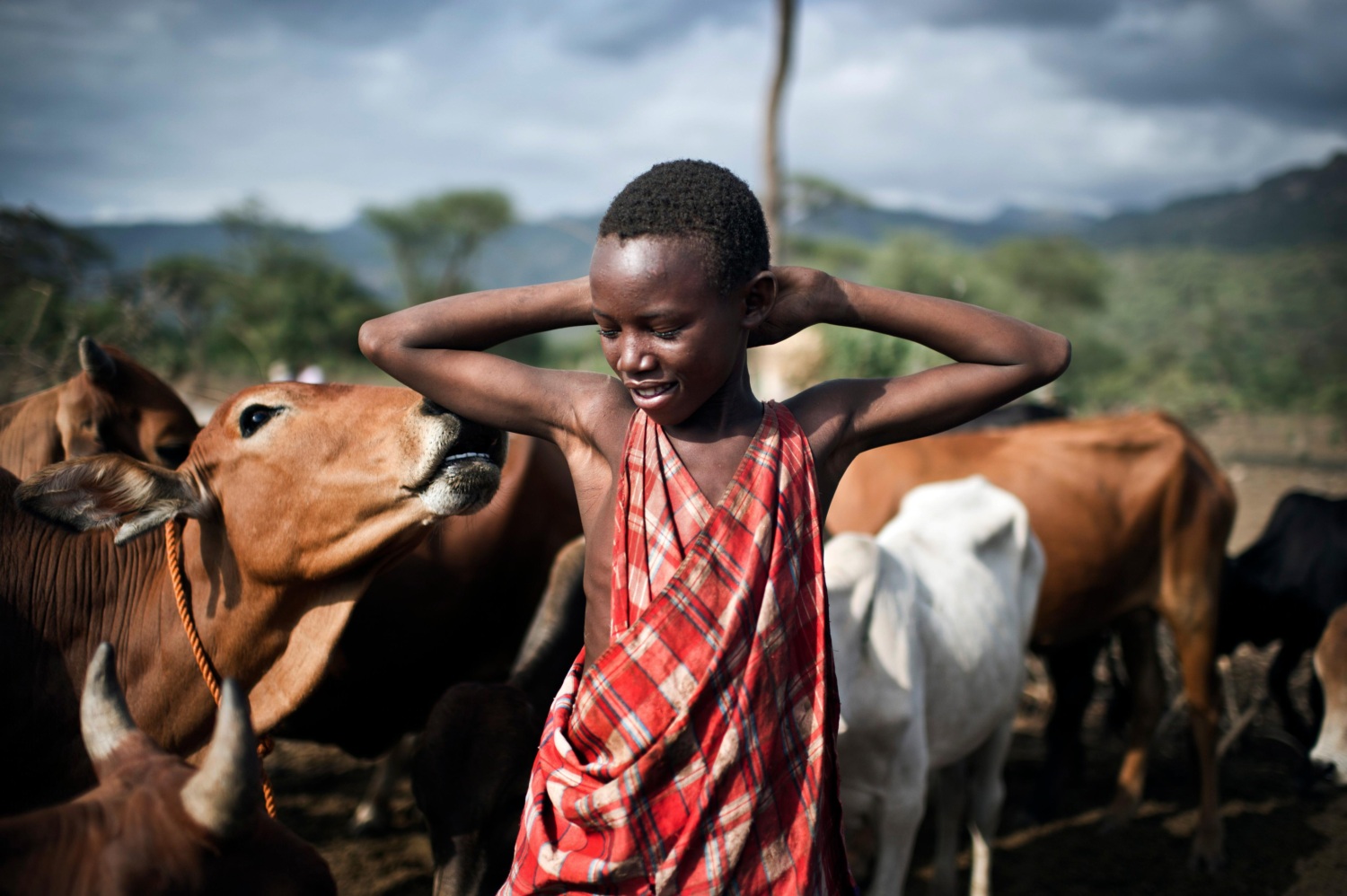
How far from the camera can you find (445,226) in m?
48.8

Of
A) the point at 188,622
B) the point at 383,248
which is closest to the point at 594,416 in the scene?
the point at 188,622

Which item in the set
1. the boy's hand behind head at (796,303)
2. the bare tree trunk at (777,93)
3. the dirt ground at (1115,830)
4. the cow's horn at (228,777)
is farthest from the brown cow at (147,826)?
the bare tree trunk at (777,93)

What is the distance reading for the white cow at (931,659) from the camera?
3150mm

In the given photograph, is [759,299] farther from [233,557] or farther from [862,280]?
[862,280]

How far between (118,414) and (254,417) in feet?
4.51

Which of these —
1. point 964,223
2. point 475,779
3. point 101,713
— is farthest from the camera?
point 964,223

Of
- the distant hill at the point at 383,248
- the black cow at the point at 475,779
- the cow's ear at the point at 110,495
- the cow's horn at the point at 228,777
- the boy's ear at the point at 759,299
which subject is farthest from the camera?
the distant hill at the point at 383,248

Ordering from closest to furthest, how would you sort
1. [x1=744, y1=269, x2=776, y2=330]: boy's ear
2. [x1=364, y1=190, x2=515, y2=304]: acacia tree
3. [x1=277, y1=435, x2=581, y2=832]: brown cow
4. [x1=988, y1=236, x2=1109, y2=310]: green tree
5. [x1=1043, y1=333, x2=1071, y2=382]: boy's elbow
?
[x1=744, y1=269, x2=776, y2=330]: boy's ear
[x1=1043, y1=333, x2=1071, y2=382]: boy's elbow
[x1=277, y1=435, x2=581, y2=832]: brown cow
[x1=988, y1=236, x2=1109, y2=310]: green tree
[x1=364, y1=190, x2=515, y2=304]: acacia tree

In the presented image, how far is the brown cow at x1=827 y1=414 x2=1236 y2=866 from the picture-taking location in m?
5.31

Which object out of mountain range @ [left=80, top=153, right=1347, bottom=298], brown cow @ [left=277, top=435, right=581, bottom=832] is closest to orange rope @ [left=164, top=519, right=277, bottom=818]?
brown cow @ [left=277, top=435, right=581, bottom=832]

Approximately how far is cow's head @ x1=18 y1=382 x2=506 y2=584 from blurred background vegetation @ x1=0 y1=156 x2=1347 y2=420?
3179 millimetres

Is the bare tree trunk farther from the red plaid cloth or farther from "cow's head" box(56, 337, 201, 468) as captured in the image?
the red plaid cloth

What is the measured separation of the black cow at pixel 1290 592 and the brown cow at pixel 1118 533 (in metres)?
0.64

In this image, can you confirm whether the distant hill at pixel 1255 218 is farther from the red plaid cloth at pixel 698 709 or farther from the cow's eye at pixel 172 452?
the red plaid cloth at pixel 698 709
